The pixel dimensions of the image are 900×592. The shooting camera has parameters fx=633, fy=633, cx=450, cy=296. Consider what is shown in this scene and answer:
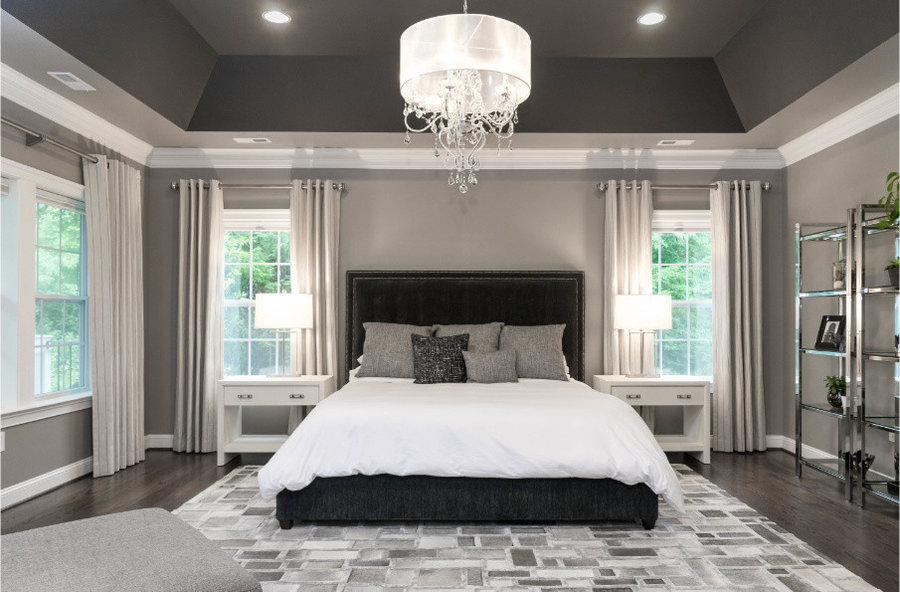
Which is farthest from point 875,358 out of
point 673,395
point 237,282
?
point 237,282

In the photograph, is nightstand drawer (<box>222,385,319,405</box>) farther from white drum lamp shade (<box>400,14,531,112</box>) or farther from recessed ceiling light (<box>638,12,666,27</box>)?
recessed ceiling light (<box>638,12,666,27</box>)

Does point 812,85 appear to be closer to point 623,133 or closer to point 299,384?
point 623,133

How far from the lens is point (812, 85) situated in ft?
12.8

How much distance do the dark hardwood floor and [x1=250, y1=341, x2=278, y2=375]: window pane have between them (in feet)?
2.87

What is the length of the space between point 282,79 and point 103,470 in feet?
10.2

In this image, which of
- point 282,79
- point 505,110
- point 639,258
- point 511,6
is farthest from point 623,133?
point 282,79

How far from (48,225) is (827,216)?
18.4 feet

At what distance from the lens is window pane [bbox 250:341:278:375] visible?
5.61 m

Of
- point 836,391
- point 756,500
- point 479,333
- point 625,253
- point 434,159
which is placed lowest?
point 756,500

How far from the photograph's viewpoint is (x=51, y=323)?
4.33 meters

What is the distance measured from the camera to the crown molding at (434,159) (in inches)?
214

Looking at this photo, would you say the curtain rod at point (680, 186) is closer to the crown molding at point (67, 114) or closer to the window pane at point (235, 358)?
the window pane at point (235, 358)

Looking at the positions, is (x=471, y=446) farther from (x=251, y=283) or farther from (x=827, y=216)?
(x=827, y=216)

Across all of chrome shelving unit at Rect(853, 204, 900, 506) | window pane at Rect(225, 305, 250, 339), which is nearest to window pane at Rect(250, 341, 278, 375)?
window pane at Rect(225, 305, 250, 339)
